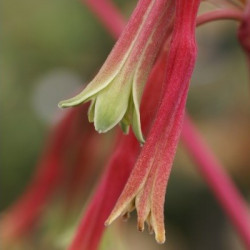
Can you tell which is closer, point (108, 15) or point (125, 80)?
point (125, 80)

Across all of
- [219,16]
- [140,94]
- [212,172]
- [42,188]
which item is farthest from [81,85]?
[140,94]

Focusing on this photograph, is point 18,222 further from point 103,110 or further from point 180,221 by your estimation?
point 180,221

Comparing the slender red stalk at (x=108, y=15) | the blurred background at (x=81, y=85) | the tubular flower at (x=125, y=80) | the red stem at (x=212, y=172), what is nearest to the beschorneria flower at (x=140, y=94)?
the tubular flower at (x=125, y=80)

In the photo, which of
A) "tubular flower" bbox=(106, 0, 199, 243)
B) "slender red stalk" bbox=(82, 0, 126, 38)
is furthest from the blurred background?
"tubular flower" bbox=(106, 0, 199, 243)

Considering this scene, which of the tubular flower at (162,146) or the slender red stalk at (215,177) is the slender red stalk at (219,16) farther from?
the slender red stalk at (215,177)

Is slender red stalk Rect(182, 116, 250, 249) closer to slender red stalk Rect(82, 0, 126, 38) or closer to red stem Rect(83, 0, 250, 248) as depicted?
red stem Rect(83, 0, 250, 248)

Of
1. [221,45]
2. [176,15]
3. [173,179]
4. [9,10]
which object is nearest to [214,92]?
[221,45]

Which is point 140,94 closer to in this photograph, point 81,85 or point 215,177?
point 215,177
